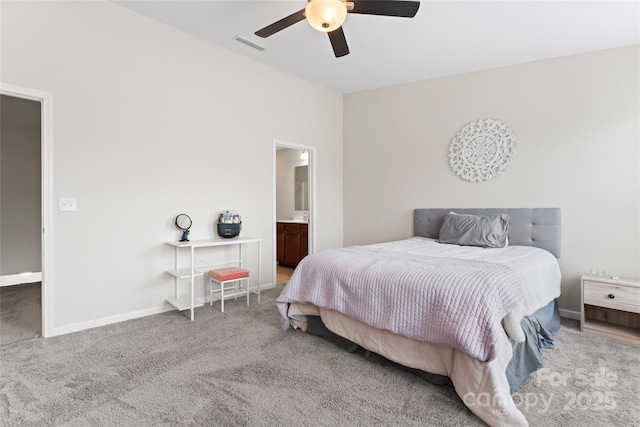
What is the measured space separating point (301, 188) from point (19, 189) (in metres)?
4.32

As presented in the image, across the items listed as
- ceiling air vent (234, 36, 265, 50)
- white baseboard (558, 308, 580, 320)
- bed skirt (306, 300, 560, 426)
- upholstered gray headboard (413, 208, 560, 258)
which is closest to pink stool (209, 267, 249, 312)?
bed skirt (306, 300, 560, 426)

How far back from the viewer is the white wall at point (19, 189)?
451cm

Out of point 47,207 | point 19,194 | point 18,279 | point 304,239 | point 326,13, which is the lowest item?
point 18,279

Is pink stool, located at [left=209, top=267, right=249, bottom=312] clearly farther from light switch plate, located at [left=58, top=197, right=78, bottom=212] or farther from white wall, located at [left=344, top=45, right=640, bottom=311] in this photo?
white wall, located at [left=344, top=45, right=640, bottom=311]

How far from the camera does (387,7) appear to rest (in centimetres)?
218

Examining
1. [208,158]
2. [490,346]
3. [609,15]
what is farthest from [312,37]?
[490,346]

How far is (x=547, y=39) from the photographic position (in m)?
3.15

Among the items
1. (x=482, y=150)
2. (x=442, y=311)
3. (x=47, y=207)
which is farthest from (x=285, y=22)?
(x=482, y=150)

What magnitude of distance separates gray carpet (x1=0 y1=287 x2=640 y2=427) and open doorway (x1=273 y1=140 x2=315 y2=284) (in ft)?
6.85

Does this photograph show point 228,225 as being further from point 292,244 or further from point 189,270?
point 292,244

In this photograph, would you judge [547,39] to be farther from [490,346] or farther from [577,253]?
[490,346]

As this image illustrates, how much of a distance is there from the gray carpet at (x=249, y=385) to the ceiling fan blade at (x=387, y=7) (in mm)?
2410

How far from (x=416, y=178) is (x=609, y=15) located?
240 centimetres

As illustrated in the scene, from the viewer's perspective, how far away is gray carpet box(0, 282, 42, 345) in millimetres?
2699
